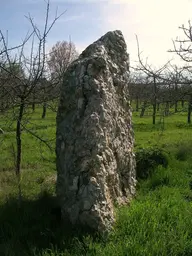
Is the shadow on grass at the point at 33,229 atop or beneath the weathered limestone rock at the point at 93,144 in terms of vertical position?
beneath

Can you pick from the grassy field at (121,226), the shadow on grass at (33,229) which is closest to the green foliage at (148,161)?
the grassy field at (121,226)

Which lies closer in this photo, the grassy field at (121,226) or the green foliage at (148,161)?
the grassy field at (121,226)

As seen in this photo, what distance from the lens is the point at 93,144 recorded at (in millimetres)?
4309

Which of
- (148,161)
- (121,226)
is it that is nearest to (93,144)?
(121,226)

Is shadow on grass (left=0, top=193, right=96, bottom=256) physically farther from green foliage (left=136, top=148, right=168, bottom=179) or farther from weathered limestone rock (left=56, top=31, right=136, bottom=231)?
green foliage (left=136, top=148, right=168, bottom=179)

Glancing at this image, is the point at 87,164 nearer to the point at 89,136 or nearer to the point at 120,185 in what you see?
the point at 89,136

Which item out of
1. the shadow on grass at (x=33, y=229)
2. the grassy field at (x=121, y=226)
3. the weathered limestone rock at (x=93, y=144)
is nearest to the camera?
the grassy field at (x=121, y=226)

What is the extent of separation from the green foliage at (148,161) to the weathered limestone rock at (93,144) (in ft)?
2.72

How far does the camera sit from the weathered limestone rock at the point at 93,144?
409cm

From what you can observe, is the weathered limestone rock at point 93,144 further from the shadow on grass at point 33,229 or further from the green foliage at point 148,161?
the green foliage at point 148,161

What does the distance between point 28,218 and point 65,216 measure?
0.51 m

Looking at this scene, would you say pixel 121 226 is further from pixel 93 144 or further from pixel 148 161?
pixel 148 161

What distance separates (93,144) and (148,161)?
98.4 inches

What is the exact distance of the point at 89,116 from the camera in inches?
175
